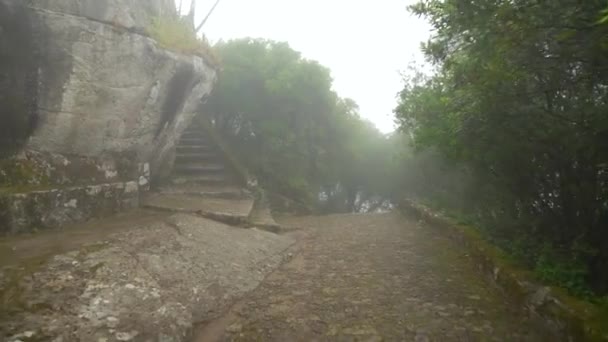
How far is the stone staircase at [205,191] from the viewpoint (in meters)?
7.92

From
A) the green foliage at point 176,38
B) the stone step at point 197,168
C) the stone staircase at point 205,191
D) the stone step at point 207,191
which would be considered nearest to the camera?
the green foliage at point 176,38

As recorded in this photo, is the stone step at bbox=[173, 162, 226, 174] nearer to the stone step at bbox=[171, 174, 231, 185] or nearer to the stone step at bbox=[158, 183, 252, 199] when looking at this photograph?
the stone step at bbox=[171, 174, 231, 185]

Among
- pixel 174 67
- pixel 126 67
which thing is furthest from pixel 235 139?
pixel 126 67

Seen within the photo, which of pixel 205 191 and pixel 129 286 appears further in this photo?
pixel 205 191

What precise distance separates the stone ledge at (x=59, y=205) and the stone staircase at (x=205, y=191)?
2.83 ft

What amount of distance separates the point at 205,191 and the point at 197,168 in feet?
6.33

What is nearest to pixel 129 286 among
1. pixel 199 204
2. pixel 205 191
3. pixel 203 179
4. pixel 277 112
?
pixel 199 204

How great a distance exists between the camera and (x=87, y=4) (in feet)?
21.1

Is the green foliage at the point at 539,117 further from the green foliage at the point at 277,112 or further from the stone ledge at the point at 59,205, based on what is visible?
the green foliage at the point at 277,112

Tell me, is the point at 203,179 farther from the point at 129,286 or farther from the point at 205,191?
the point at 129,286

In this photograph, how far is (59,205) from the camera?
19.2ft

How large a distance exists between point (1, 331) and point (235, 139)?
38.1 ft

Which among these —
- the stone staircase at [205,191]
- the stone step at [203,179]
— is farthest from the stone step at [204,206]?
the stone step at [203,179]

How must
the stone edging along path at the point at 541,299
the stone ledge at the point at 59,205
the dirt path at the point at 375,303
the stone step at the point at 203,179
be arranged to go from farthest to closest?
the stone step at the point at 203,179
the stone ledge at the point at 59,205
the dirt path at the point at 375,303
the stone edging along path at the point at 541,299
